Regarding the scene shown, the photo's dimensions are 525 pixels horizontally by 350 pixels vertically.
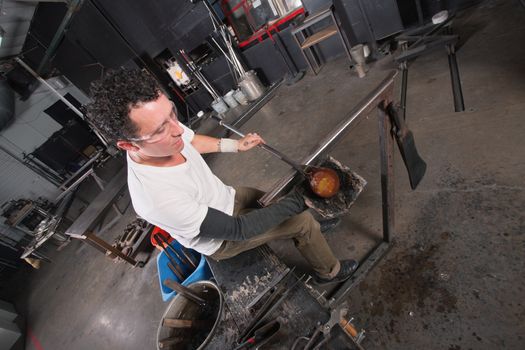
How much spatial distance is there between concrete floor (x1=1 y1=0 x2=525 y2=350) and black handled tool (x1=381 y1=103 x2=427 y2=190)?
54cm

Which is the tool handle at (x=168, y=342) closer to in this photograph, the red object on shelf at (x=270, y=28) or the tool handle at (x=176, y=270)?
the tool handle at (x=176, y=270)

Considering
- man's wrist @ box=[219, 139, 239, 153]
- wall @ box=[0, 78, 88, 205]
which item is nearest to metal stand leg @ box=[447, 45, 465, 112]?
man's wrist @ box=[219, 139, 239, 153]

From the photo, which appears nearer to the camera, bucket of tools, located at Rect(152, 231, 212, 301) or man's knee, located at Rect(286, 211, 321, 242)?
man's knee, located at Rect(286, 211, 321, 242)

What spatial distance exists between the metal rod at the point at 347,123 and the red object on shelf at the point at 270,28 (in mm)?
4532

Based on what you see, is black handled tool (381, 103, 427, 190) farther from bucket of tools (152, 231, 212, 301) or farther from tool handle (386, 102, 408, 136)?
bucket of tools (152, 231, 212, 301)

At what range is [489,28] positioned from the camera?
333 cm

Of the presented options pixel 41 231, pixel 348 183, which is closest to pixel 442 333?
pixel 348 183

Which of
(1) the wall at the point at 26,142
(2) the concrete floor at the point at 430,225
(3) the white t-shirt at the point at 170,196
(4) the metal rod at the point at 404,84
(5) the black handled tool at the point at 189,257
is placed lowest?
(2) the concrete floor at the point at 430,225

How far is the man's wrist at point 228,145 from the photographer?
220cm

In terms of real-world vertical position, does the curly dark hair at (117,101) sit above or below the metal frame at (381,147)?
above

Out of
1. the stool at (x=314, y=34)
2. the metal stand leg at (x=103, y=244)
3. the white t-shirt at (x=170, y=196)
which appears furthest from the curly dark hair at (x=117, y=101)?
the stool at (x=314, y=34)

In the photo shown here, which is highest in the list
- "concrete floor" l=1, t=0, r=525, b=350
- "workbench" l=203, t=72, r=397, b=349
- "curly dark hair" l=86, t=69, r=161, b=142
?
"curly dark hair" l=86, t=69, r=161, b=142

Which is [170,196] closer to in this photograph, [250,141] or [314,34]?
[250,141]

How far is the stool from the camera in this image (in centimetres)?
417
